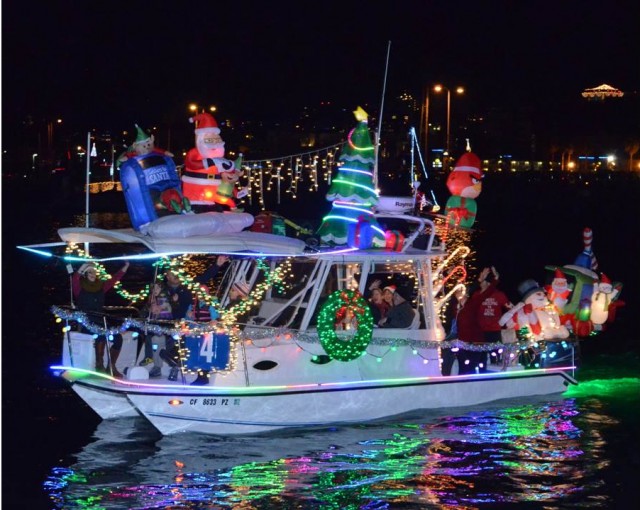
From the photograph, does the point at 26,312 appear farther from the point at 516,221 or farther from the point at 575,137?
the point at 575,137

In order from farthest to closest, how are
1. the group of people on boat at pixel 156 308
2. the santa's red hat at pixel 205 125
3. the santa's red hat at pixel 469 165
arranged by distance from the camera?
the santa's red hat at pixel 469 165, the santa's red hat at pixel 205 125, the group of people on boat at pixel 156 308

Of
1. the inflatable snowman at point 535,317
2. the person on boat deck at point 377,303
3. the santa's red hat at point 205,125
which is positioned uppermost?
the santa's red hat at point 205,125

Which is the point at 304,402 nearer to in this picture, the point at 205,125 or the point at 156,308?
the point at 156,308

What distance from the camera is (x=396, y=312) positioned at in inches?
638

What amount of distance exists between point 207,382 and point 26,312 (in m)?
14.5

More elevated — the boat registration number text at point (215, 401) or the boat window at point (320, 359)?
the boat window at point (320, 359)

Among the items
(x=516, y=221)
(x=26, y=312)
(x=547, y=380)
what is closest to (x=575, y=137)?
(x=516, y=221)

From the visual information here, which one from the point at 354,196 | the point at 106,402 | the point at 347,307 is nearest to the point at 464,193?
the point at 354,196

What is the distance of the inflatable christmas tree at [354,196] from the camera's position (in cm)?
1595

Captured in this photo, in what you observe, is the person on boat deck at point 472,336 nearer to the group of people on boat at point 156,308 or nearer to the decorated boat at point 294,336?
the decorated boat at point 294,336

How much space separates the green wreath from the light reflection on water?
47.0 inches

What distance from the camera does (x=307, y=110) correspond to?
77000 mm

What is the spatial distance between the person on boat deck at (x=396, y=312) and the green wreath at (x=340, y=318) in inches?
30.1

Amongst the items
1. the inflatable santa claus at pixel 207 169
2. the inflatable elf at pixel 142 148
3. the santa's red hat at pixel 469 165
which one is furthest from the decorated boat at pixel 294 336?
the santa's red hat at pixel 469 165
